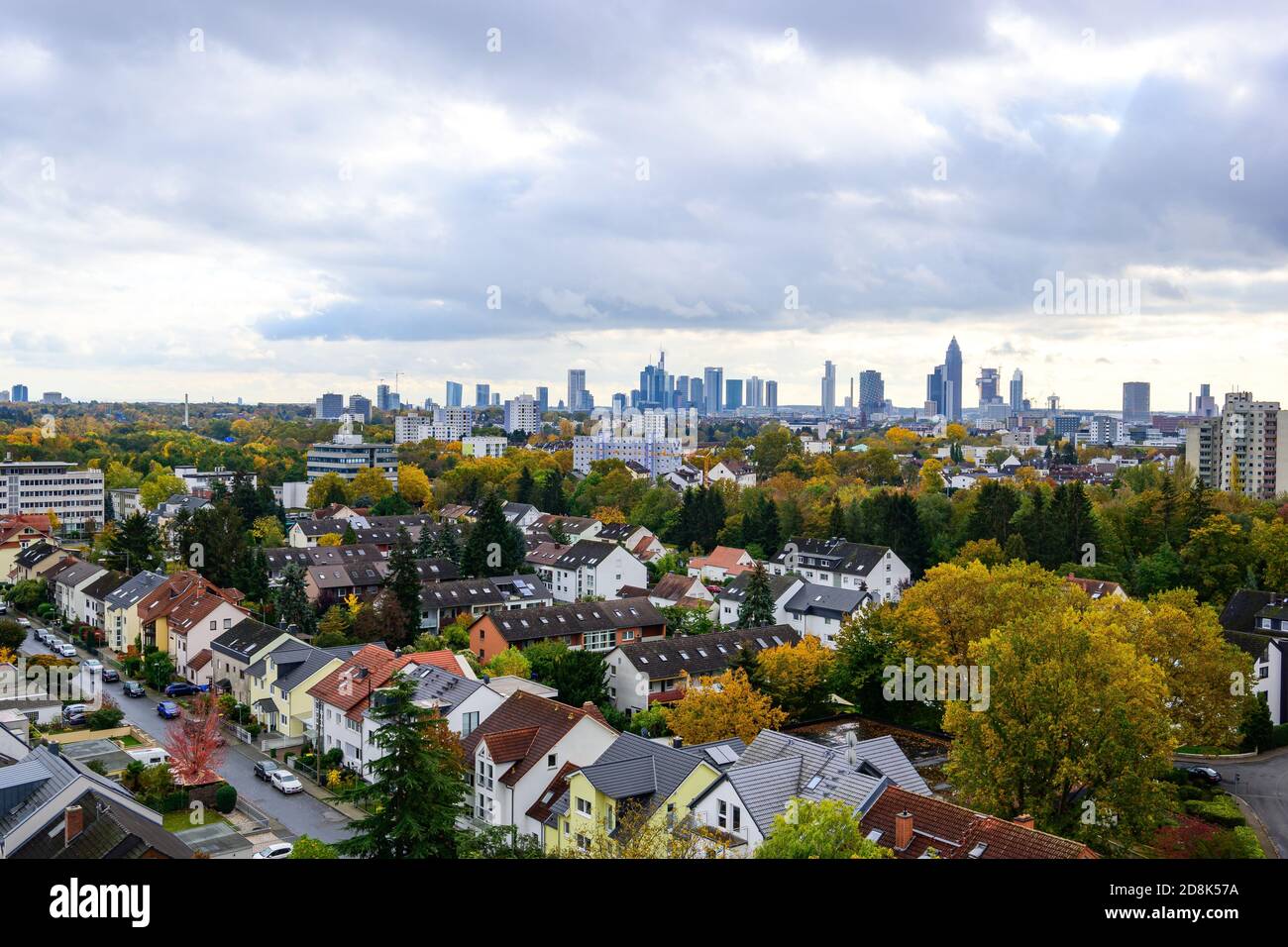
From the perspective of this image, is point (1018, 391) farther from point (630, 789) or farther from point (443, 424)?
point (630, 789)

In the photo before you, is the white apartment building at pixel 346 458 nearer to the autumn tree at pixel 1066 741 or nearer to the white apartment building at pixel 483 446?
the white apartment building at pixel 483 446

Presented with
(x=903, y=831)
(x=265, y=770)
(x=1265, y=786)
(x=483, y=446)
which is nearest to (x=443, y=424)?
(x=483, y=446)

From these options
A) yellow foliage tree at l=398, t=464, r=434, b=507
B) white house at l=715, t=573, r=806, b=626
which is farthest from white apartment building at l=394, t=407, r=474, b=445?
white house at l=715, t=573, r=806, b=626

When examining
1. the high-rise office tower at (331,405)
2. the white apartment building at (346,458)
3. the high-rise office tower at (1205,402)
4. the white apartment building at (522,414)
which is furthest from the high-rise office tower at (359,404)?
the high-rise office tower at (1205,402)

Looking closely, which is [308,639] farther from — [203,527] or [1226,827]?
[1226,827]
